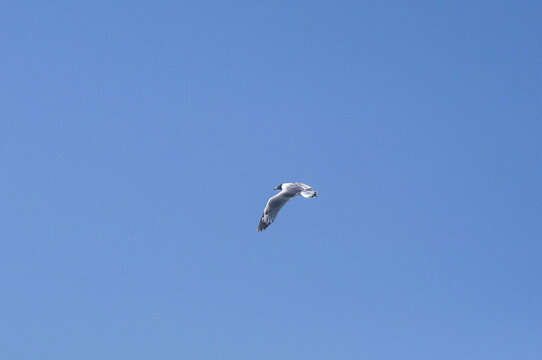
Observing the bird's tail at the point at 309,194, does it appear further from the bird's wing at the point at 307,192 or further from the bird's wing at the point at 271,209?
the bird's wing at the point at 271,209

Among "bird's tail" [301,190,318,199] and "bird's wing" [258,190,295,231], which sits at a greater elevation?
"bird's tail" [301,190,318,199]

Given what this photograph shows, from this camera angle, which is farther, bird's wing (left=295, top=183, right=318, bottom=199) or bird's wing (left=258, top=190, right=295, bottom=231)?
bird's wing (left=258, top=190, right=295, bottom=231)

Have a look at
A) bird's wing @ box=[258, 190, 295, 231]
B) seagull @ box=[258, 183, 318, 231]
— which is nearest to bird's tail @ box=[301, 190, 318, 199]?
seagull @ box=[258, 183, 318, 231]

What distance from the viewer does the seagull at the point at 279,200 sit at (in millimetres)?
34250

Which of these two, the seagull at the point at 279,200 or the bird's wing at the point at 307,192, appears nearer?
the bird's wing at the point at 307,192

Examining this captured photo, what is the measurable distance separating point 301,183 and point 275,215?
3270 mm

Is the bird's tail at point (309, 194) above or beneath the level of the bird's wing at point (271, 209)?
above

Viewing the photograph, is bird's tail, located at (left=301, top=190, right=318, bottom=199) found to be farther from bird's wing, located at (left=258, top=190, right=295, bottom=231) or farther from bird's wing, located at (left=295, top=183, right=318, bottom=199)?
bird's wing, located at (left=258, top=190, right=295, bottom=231)

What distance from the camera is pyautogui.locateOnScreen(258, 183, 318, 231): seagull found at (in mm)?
34250

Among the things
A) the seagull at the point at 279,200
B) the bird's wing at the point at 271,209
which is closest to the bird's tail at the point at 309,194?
the seagull at the point at 279,200

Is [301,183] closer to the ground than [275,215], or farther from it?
farther from it

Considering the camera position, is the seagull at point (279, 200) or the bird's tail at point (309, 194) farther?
the seagull at point (279, 200)

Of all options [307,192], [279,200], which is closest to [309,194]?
[307,192]

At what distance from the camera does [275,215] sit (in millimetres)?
34562
